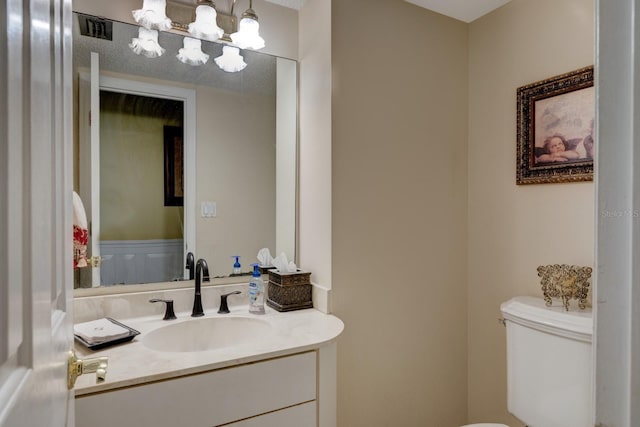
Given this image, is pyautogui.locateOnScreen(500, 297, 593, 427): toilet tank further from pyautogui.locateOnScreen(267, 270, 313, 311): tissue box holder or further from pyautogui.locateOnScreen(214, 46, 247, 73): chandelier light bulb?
pyautogui.locateOnScreen(214, 46, 247, 73): chandelier light bulb

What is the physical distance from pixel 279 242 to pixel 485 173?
3.58ft

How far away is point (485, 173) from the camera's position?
1.88 m

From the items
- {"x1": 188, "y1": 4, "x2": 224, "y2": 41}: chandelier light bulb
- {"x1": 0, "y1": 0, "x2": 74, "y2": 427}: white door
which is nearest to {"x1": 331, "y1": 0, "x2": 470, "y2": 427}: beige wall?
{"x1": 188, "y1": 4, "x2": 224, "y2": 41}: chandelier light bulb

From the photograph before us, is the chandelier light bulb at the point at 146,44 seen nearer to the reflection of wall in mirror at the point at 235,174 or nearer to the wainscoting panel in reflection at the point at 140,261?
the reflection of wall in mirror at the point at 235,174

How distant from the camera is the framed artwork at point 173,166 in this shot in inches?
61.2

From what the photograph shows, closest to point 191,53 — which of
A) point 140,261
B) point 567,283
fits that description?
point 140,261

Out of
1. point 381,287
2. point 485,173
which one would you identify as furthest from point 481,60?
point 381,287

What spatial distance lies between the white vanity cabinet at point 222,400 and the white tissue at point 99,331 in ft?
0.83

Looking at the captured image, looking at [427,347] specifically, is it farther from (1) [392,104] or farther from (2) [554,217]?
(1) [392,104]

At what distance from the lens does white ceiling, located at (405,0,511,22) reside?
176 cm

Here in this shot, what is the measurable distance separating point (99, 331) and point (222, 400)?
47cm

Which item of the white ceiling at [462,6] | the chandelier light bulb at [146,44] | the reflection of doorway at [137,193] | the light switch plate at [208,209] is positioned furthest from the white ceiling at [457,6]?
the light switch plate at [208,209]

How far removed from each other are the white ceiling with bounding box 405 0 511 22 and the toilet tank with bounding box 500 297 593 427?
1388mm

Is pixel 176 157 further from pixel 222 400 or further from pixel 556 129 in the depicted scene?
pixel 556 129
